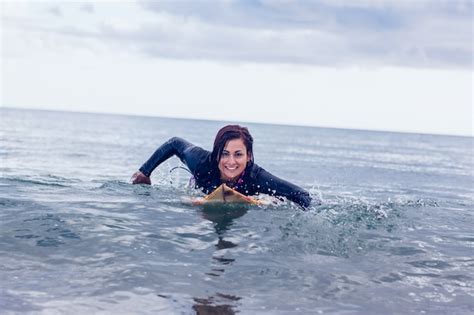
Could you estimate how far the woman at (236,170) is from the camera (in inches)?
457

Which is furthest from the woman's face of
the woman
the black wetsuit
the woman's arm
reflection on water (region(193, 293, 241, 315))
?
reflection on water (region(193, 293, 241, 315))

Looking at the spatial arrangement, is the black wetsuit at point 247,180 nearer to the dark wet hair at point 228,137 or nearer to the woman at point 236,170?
the woman at point 236,170

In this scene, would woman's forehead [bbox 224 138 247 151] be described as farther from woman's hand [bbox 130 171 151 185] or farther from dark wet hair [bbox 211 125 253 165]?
woman's hand [bbox 130 171 151 185]

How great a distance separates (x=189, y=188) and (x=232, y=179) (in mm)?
2222

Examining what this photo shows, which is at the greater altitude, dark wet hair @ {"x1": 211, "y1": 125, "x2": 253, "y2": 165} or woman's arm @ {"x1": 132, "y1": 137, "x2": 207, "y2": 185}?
dark wet hair @ {"x1": 211, "y1": 125, "x2": 253, "y2": 165}

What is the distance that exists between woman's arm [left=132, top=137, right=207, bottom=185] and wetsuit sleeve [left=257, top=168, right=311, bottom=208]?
151cm

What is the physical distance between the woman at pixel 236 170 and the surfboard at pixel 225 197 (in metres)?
0.28

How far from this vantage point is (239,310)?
21.2 ft

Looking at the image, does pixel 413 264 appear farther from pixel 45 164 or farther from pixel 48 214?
pixel 45 164

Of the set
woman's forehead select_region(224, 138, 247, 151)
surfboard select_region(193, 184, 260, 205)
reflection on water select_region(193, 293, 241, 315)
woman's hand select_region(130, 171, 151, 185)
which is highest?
woman's forehead select_region(224, 138, 247, 151)

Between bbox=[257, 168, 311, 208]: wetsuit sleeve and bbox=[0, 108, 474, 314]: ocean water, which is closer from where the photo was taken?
bbox=[0, 108, 474, 314]: ocean water

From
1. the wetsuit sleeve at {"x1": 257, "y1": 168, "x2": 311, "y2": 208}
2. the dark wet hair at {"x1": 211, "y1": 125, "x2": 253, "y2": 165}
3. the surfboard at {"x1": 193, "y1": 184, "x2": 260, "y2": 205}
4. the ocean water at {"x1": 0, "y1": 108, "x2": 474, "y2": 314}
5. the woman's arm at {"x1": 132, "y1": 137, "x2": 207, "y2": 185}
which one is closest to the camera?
the ocean water at {"x1": 0, "y1": 108, "x2": 474, "y2": 314}

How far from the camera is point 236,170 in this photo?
11.8 m

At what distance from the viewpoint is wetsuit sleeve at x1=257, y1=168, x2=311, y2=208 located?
38.7 feet
